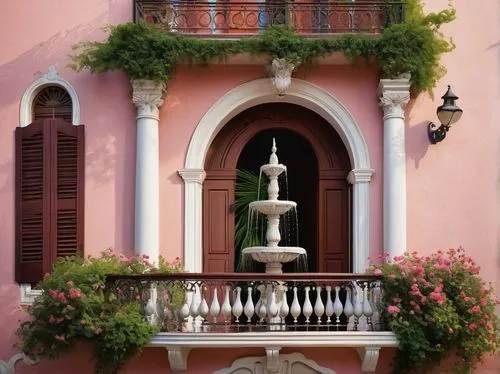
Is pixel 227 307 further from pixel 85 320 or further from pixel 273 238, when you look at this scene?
pixel 85 320

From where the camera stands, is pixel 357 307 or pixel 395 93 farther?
pixel 395 93

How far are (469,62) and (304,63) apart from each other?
7.46ft

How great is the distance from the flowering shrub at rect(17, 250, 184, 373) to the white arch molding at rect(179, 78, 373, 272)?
1.45 metres

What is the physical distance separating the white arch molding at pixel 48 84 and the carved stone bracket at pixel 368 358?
16.1 feet

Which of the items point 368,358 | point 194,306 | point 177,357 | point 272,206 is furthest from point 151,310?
point 368,358

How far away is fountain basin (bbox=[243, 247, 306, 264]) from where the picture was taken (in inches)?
464

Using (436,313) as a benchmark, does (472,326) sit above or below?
below

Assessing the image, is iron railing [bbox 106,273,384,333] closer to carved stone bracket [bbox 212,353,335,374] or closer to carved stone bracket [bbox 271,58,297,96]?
carved stone bracket [bbox 212,353,335,374]

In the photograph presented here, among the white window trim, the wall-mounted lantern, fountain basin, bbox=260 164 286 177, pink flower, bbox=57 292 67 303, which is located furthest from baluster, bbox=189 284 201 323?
the wall-mounted lantern

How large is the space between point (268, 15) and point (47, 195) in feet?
12.7

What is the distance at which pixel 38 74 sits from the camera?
1316 centimetres

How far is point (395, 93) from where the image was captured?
1273cm

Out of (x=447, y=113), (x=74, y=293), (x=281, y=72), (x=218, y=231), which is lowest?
(x=74, y=293)

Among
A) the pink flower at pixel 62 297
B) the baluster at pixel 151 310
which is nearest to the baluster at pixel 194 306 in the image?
the baluster at pixel 151 310
